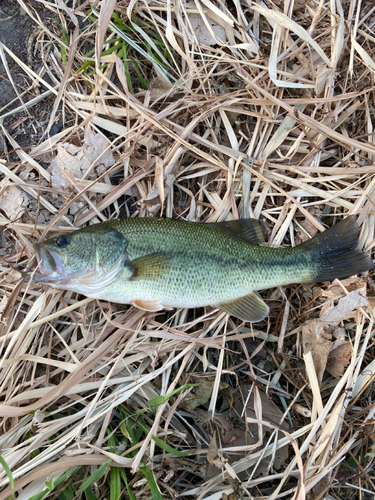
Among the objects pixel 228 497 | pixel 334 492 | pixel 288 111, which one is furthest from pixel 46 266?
pixel 334 492

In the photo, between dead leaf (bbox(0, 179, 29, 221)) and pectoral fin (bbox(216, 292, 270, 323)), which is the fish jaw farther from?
pectoral fin (bbox(216, 292, 270, 323))

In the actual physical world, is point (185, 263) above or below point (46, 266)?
below

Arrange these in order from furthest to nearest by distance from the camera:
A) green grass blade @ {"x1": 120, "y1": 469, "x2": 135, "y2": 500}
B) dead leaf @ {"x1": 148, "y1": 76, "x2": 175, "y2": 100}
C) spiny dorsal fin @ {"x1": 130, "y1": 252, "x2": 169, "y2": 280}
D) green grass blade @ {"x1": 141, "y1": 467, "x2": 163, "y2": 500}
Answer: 1. dead leaf @ {"x1": 148, "y1": 76, "x2": 175, "y2": 100}
2. spiny dorsal fin @ {"x1": 130, "y1": 252, "x2": 169, "y2": 280}
3. green grass blade @ {"x1": 120, "y1": 469, "x2": 135, "y2": 500}
4. green grass blade @ {"x1": 141, "y1": 467, "x2": 163, "y2": 500}

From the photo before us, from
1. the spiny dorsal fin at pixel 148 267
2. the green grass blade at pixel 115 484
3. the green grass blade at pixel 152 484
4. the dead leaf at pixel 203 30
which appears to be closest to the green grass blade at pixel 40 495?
the green grass blade at pixel 115 484

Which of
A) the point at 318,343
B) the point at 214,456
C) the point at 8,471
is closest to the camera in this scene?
the point at 8,471

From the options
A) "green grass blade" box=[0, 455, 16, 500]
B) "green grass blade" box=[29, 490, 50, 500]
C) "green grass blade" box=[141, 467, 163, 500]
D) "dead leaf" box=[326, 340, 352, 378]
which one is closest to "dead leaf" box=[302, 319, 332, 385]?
"dead leaf" box=[326, 340, 352, 378]

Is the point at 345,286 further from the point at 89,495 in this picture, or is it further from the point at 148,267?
the point at 89,495

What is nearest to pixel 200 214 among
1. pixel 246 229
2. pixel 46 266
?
pixel 246 229
